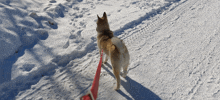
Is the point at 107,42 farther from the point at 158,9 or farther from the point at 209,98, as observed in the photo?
the point at 158,9

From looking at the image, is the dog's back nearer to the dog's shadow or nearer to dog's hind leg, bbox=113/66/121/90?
dog's hind leg, bbox=113/66/121/90

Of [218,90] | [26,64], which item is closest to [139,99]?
[218,90]

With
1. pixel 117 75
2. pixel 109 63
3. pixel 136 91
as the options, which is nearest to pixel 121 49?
pixel 117 75

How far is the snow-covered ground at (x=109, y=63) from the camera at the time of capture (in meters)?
2.60

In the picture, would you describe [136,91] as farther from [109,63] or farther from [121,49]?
[109,63]

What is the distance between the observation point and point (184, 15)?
5.04 m

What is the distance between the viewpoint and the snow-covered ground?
2.60 meters

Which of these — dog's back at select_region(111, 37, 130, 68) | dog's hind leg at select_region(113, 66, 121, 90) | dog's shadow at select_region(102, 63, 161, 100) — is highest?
dog's back at select_region(111, 37, 130, 68)

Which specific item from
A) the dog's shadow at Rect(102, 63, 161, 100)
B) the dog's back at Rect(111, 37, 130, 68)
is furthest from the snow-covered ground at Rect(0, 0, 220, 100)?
the dog's back at Rect(111, 37, 130, 68)

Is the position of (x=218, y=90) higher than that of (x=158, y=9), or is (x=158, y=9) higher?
(x=158, y=9)

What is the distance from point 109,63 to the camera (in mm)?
3346

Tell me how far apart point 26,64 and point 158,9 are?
5.05 metres

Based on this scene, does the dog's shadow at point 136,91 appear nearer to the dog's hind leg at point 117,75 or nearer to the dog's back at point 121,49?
the dog's hind leg at point 117,75

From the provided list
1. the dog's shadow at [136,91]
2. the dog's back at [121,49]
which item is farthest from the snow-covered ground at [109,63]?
the dog's back at [121,49]
